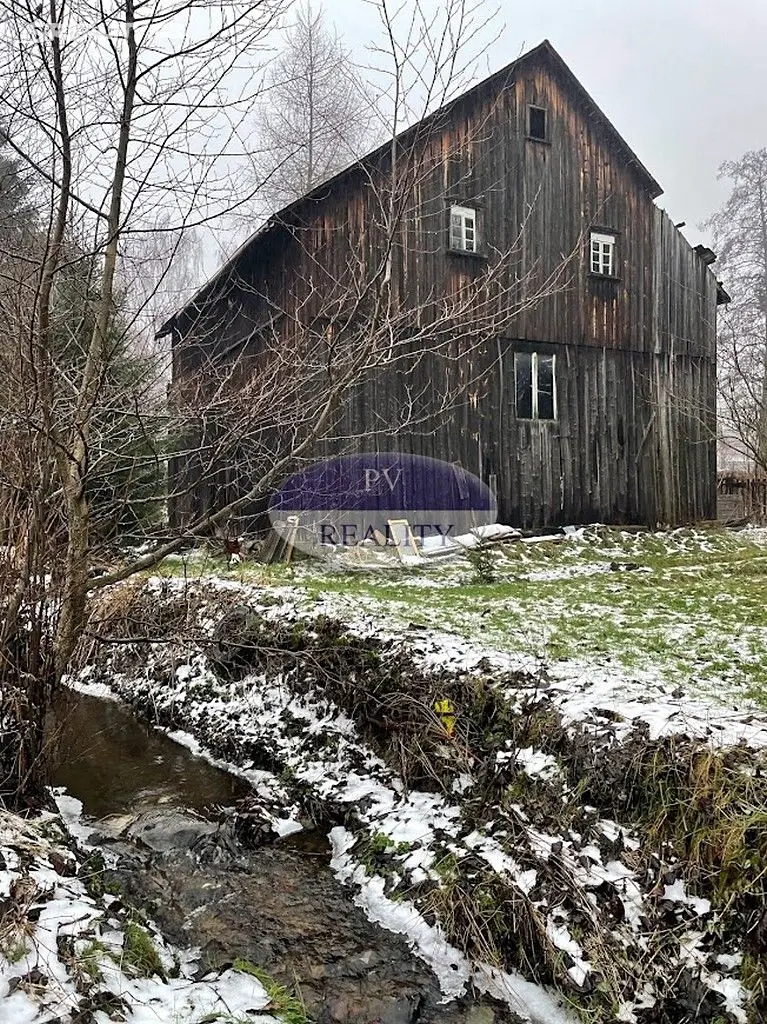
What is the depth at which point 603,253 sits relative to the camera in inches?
588

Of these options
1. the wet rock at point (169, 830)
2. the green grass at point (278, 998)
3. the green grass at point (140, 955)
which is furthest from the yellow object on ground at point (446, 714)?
the green grass at point (140, 955)

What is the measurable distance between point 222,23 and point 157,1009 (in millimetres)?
5551

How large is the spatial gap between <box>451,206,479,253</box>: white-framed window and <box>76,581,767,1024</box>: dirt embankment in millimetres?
8641

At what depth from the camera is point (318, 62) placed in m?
20.6

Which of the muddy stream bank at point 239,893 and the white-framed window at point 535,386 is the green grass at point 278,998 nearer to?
the muddy stream bank at point 239,893

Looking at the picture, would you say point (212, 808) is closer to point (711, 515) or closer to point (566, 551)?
point (566, 551)

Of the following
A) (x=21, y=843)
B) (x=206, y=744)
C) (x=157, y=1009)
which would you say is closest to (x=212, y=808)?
(x=206, y=744)

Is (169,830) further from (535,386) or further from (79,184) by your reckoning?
(535,386)

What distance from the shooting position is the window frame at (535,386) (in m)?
14.0

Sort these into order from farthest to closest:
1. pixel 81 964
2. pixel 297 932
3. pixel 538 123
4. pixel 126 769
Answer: pixel 538 123, pixel 126 769, pixel 297 932, pixel 81 964

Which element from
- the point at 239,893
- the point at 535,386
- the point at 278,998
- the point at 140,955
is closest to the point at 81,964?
the point at 140,955

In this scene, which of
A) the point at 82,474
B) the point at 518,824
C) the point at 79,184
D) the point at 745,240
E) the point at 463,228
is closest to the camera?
the point at 518,824

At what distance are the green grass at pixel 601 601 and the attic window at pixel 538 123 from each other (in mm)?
7500

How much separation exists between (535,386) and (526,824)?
10.7m
